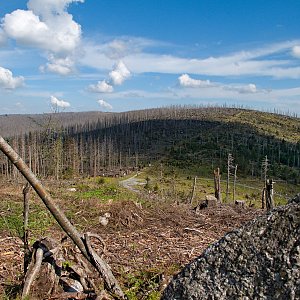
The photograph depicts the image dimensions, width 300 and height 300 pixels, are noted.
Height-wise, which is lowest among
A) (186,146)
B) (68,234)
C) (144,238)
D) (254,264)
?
(186,146)

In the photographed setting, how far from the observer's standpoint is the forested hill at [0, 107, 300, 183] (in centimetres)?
10525

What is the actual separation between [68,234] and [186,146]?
138 metres

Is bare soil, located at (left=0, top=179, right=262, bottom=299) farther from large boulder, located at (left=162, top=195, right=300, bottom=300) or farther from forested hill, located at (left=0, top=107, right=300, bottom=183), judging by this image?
forested hill, located at (left=0, top=107, right=300, bottom=183)

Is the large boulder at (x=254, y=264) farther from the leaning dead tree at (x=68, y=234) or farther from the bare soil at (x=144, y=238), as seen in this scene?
the bare soil at (x=144, y=238)

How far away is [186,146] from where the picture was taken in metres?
142

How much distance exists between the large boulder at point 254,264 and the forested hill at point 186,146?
3162 inches

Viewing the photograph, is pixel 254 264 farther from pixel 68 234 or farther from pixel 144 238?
pixel 144 238

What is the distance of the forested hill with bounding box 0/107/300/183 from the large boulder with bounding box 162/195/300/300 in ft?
264

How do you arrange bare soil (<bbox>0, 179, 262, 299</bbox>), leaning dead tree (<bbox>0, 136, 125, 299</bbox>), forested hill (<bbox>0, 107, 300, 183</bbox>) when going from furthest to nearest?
forested hill (<bbox>0, 107, 300, 183</bbox>) < bare soil (<bbox>0, 179, 262, 299</bbox>) < leaning dead tree (<bbox>0, 136, 125, 299</bbox>)

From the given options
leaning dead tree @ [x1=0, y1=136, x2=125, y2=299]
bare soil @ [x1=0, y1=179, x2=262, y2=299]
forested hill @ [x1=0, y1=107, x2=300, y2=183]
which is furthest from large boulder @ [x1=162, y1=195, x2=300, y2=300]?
forested hill @ [x1=0, y1=107, x2=300, y2=183]

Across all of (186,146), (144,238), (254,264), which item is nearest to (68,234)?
(254,264)

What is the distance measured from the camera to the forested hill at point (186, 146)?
345 ft

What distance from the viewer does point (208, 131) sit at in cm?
16262

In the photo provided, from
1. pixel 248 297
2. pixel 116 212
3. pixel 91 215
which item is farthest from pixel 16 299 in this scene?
pixel 91 215
